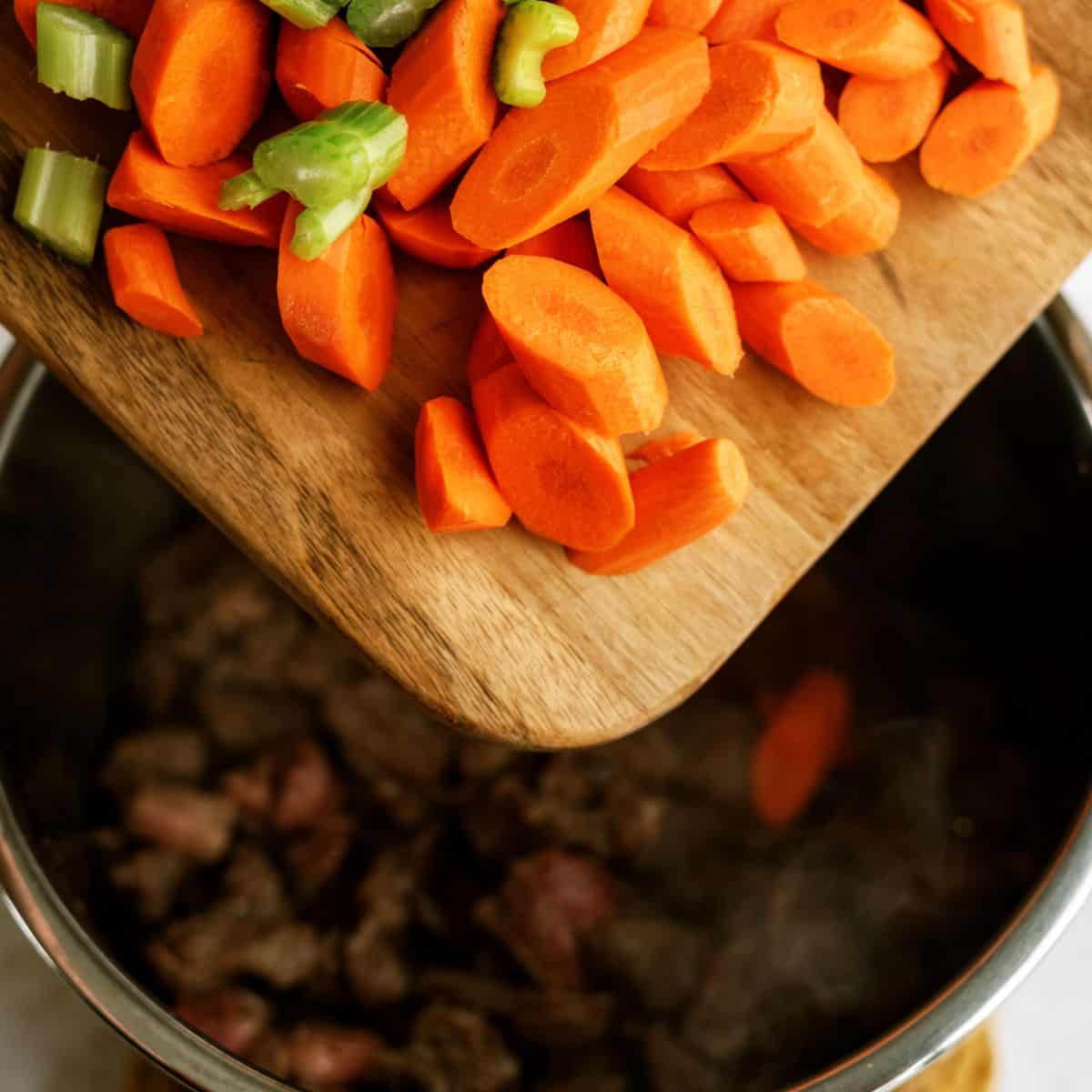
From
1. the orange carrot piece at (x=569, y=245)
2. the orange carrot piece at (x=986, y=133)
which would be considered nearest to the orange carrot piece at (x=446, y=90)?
the orange carrot piece at (x=569, y=245)

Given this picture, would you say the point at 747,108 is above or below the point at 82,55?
above

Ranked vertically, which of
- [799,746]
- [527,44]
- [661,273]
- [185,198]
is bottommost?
[799,746]

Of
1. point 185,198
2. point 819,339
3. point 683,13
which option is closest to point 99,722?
point 185,198

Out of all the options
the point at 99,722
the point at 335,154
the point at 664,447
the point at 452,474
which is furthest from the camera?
the point at 99,722

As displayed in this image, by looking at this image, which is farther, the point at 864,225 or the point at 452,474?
the point at 864,225

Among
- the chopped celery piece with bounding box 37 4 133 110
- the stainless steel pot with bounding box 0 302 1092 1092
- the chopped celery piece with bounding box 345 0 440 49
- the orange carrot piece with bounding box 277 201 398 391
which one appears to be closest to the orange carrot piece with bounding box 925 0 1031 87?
the stainless steel pot with bounding box 0 302 1092 1092

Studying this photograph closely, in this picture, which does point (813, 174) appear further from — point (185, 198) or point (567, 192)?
point (185, 198)

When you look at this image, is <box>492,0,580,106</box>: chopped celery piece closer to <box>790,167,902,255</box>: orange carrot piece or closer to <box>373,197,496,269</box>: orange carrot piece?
<box>373,197,496,269</box>: orange carrot piece

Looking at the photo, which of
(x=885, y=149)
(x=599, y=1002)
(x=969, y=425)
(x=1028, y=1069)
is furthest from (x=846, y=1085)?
(x=885, y=149)
